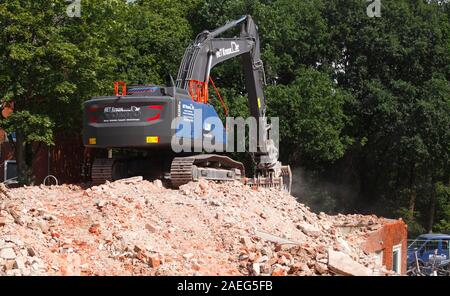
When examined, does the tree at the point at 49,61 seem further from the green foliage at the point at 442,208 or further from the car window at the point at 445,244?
the green foliage at the point at 442,208

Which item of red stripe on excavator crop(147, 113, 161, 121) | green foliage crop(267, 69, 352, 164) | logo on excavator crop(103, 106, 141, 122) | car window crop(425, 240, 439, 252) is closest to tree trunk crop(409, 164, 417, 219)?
green foliage crop(267, 69, 352, 164)

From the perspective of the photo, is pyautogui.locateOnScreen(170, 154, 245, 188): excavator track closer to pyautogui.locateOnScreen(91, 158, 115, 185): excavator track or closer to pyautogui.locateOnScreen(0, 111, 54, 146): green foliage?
pyautogui.locateOnScreen(91, 158, 115, 185): excavator track

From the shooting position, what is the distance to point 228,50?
18188 millimetres

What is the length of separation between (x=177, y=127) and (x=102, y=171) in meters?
2.58

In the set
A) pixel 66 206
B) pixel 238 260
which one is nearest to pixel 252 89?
pixel 66 206

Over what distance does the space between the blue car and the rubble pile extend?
6.02 m

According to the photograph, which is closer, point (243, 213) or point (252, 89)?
point (243, 213)

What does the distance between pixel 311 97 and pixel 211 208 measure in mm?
14443

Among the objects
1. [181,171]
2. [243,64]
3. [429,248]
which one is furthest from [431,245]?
[181,171]

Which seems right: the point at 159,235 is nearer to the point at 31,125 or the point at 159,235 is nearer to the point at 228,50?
the point at 228,50

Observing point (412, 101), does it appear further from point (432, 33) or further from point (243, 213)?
point (243, 213)

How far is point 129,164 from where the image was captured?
56.0ft

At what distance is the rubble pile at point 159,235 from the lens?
9352 millimetres

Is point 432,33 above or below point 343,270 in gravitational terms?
above
